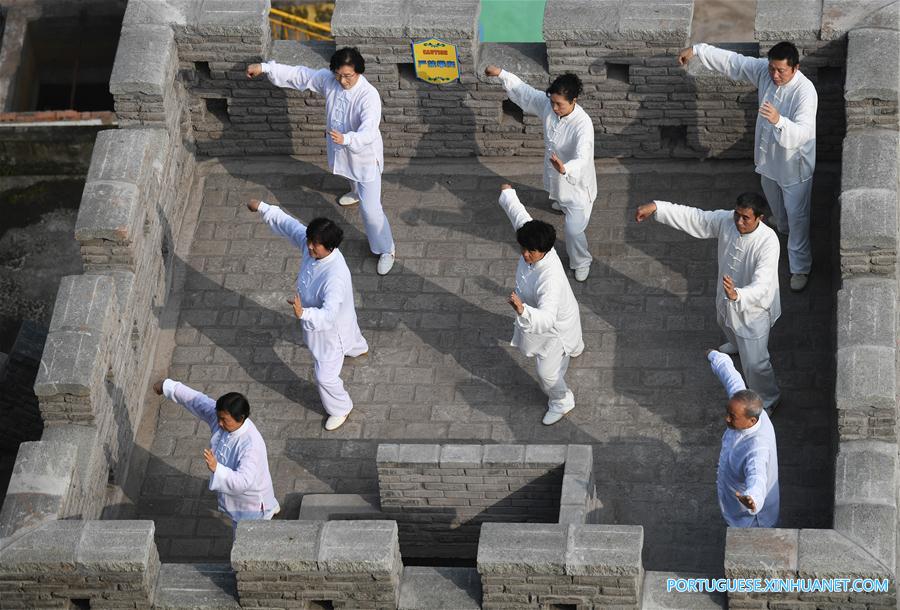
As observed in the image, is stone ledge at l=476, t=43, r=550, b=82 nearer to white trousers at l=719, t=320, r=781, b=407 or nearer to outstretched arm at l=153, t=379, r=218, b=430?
white trousers at l=719, t=320, r=781, b=407

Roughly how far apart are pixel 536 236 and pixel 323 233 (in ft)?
5.15

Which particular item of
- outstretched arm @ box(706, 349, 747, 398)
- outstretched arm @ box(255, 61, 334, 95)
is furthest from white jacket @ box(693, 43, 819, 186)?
outstretched arm @ box(255, 61, 334, 95)

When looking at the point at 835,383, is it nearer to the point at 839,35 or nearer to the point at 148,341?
the point at 839,35

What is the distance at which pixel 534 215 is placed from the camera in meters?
16.1

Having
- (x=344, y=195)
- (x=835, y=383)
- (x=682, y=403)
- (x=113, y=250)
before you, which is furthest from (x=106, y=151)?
(x=835, y=383)

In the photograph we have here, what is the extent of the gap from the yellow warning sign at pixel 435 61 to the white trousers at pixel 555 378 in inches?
107

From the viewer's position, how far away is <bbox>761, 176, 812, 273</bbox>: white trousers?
A: 15.0 m

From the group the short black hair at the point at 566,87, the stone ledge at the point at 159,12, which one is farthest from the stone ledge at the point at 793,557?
the stone ledge at the point at 159,12

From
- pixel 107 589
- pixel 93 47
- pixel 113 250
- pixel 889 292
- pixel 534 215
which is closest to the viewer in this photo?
pixel 107 589

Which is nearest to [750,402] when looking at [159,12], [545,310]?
[545,310]

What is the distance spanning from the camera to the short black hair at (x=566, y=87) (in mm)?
14852

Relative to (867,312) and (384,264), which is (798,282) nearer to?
(867,312)

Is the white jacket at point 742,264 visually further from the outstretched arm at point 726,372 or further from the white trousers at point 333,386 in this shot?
the white trousers at point 333,386

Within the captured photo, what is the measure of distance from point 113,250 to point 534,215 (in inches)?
139
